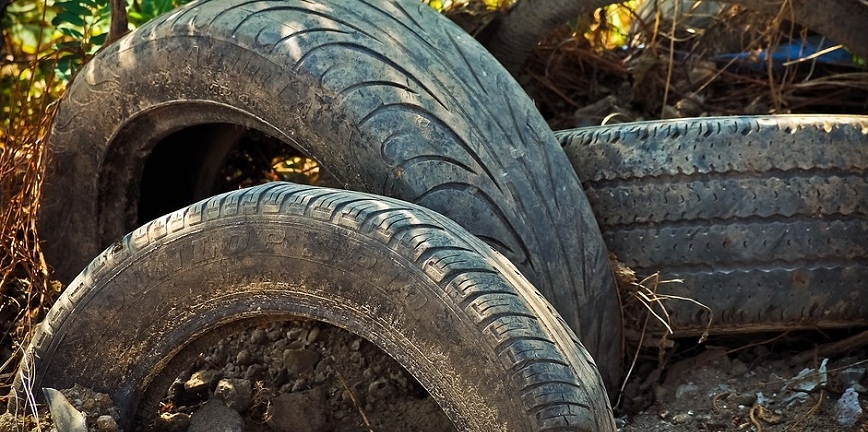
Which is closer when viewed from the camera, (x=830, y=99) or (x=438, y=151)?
(x=438, y=151)

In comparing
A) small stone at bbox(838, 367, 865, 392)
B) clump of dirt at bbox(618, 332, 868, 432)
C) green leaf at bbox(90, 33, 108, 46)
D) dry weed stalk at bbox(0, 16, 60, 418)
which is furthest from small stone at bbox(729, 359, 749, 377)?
green leaf at bbox(90, 33, 108, 46)

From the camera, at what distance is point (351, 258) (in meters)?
1.73

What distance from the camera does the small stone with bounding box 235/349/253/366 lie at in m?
2.32

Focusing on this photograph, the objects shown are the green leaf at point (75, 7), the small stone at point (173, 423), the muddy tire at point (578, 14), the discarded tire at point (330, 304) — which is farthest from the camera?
the muddy tire at point (578, 14)

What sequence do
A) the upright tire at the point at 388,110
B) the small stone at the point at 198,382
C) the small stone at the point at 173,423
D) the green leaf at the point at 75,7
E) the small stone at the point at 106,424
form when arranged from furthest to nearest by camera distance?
the green leaf at the point at 75,7
the small stone at the point at 198,382
the upright tire at the point at 388,110
the small stone at the point at 173,423
the small stone at the point at 106,424

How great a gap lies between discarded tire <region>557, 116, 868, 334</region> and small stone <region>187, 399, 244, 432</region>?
971mm

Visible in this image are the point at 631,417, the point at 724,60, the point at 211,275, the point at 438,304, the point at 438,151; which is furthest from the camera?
the point at 724,60

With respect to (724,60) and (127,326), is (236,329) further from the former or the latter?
(724,60)

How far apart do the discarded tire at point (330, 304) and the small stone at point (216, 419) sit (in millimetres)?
106

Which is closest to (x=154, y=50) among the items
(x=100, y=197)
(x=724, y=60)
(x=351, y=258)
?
(x=100, y=197)

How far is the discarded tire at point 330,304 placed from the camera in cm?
164

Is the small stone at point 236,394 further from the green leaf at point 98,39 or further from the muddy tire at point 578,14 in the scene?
the muddy tire at point 578,14

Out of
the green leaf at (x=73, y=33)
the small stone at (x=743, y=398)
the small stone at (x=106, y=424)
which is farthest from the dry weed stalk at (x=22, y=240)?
the small stone at (x=743, y=398)

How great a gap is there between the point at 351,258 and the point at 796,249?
3.74 feet
